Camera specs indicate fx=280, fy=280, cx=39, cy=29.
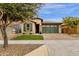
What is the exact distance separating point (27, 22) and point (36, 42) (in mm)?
540

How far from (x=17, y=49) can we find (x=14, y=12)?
3.00 feet

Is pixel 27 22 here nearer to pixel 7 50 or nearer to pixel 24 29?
pixel 24 29

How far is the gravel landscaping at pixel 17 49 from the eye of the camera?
6.63 m

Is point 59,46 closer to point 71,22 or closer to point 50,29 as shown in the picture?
point 50,29

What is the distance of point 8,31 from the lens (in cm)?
693

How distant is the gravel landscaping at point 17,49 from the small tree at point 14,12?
5.8 inches

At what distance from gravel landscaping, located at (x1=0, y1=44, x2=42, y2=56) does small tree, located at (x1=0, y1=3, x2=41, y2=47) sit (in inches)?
5.8

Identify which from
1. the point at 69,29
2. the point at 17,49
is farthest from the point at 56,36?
the point at 17,49

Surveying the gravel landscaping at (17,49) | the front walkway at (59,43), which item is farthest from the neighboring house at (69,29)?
the gravel landscaping at (17,49)

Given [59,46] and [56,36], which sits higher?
[56,36]

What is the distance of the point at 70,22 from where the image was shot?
22.4 ft

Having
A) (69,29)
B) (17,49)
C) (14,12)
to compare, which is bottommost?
(17,49)

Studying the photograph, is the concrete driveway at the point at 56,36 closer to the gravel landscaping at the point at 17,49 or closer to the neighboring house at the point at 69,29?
the neighboring house at the point at 69,29

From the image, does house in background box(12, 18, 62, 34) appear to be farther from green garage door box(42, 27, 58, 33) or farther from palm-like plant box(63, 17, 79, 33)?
palm-like plant box(63, 17, 79, 33)
